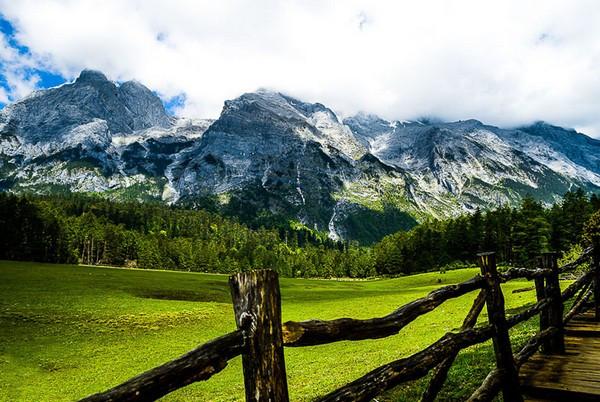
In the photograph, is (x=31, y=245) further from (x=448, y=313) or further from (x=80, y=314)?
(x=448, y=313)

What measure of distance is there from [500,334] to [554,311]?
16.6ft

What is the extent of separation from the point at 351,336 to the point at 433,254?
522 feet

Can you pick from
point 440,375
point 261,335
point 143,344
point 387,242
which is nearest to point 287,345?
point 261,335

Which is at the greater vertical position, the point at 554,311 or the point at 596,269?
the point at 596,269

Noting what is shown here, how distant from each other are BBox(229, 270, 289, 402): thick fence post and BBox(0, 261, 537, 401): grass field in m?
10.2

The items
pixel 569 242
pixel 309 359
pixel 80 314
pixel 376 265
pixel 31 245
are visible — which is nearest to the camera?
pixel 309 359

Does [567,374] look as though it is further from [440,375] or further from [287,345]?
[287,345]

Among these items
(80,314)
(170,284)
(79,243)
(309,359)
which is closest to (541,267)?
(309,359)

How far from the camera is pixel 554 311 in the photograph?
12008 millimetres

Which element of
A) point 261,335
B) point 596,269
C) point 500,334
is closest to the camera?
point 261,335

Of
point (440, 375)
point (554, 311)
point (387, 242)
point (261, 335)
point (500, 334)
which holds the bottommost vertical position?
point (387, 242)

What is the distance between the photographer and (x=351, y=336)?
5.97m

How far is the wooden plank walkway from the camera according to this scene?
827 centimetres

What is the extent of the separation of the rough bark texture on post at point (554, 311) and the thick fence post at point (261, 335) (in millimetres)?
10193
